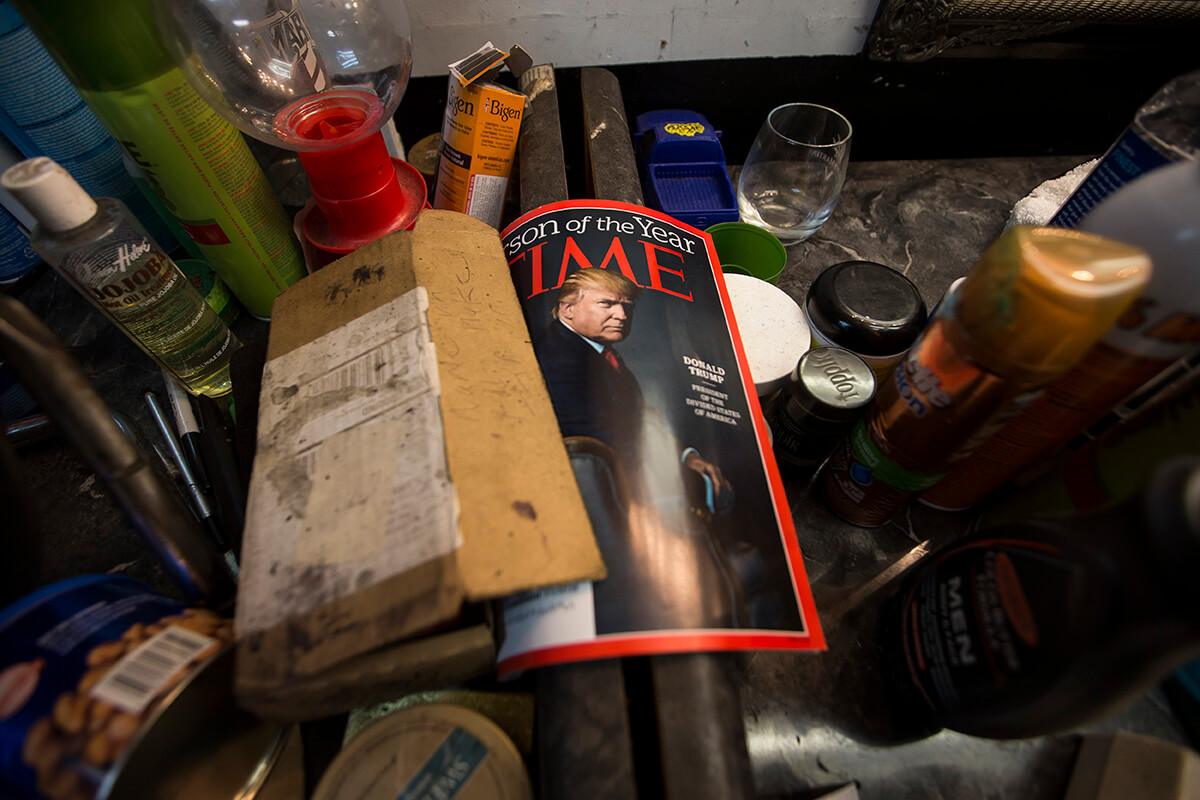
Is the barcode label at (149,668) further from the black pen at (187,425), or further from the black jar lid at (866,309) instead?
the black jar lid at (866,309)

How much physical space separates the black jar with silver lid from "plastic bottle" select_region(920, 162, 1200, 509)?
0.32 feet

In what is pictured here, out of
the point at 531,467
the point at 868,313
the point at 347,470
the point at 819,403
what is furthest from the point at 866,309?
the point at 347,470

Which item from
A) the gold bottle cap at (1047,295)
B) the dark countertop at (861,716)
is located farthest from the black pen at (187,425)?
the gold bottle cap at (1047,295)

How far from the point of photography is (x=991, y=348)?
0.93 feet

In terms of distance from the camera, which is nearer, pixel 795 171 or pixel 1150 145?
pixel 1150 145

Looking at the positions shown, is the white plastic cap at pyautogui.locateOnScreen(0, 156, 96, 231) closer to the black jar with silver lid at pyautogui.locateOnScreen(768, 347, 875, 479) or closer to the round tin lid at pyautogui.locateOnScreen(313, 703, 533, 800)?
the round tin lid at pyautogui.locateOnScreen(313, 703, 533, 800)

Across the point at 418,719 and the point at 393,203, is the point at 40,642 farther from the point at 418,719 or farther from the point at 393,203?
the point at 393,203

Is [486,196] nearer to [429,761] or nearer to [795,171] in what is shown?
[795,171]

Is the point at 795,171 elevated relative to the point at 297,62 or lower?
lower

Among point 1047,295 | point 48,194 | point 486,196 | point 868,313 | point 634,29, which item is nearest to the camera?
point 1047,295

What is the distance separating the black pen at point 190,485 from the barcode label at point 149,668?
143mm

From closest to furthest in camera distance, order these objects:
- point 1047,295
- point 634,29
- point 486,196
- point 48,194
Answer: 1. point 1047,295
2. point 48,194
3. point 486,196
4. point 634,29

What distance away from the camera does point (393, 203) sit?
0.54 m

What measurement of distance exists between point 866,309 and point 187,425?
657 mm
